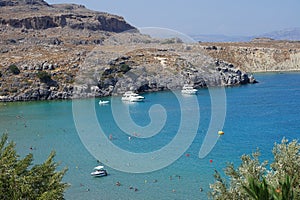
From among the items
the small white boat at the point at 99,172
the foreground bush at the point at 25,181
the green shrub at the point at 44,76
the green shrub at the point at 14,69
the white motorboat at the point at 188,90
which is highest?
the green shrub at the point at 14,69

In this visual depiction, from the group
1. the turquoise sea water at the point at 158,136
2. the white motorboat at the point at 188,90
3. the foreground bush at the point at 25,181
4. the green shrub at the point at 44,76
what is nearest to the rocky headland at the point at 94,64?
the green shrub at the point at 44,76

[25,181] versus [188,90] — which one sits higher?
[25,181]

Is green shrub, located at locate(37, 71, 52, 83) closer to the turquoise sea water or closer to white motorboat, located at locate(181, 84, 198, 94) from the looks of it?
the turquoise sea water

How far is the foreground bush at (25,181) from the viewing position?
1658 centimetres

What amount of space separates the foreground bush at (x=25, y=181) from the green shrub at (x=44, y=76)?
212 ft

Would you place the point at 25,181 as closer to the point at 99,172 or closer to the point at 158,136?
the point at 99,172

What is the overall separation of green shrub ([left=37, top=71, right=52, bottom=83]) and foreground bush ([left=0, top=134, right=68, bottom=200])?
6461cm

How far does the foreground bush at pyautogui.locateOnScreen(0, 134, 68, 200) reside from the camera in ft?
54.4

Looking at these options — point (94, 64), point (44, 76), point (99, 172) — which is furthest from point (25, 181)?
point (94, 64)

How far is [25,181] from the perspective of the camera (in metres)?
16.7

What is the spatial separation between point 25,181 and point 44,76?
2669 inches

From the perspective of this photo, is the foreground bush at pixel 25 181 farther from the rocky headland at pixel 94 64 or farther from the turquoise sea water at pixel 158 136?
the rocky headland at pixel 94 64

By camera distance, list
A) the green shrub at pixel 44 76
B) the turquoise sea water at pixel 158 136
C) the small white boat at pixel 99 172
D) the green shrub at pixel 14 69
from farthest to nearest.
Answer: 1. the green shrub at pixel 14 69
2. the green shrub at pixel 44 76
3. the small white boat at pixel 99 172
4. the turquoise sea water at pixel 158 136

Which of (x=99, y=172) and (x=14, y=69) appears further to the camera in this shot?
(x=14, y=69)
